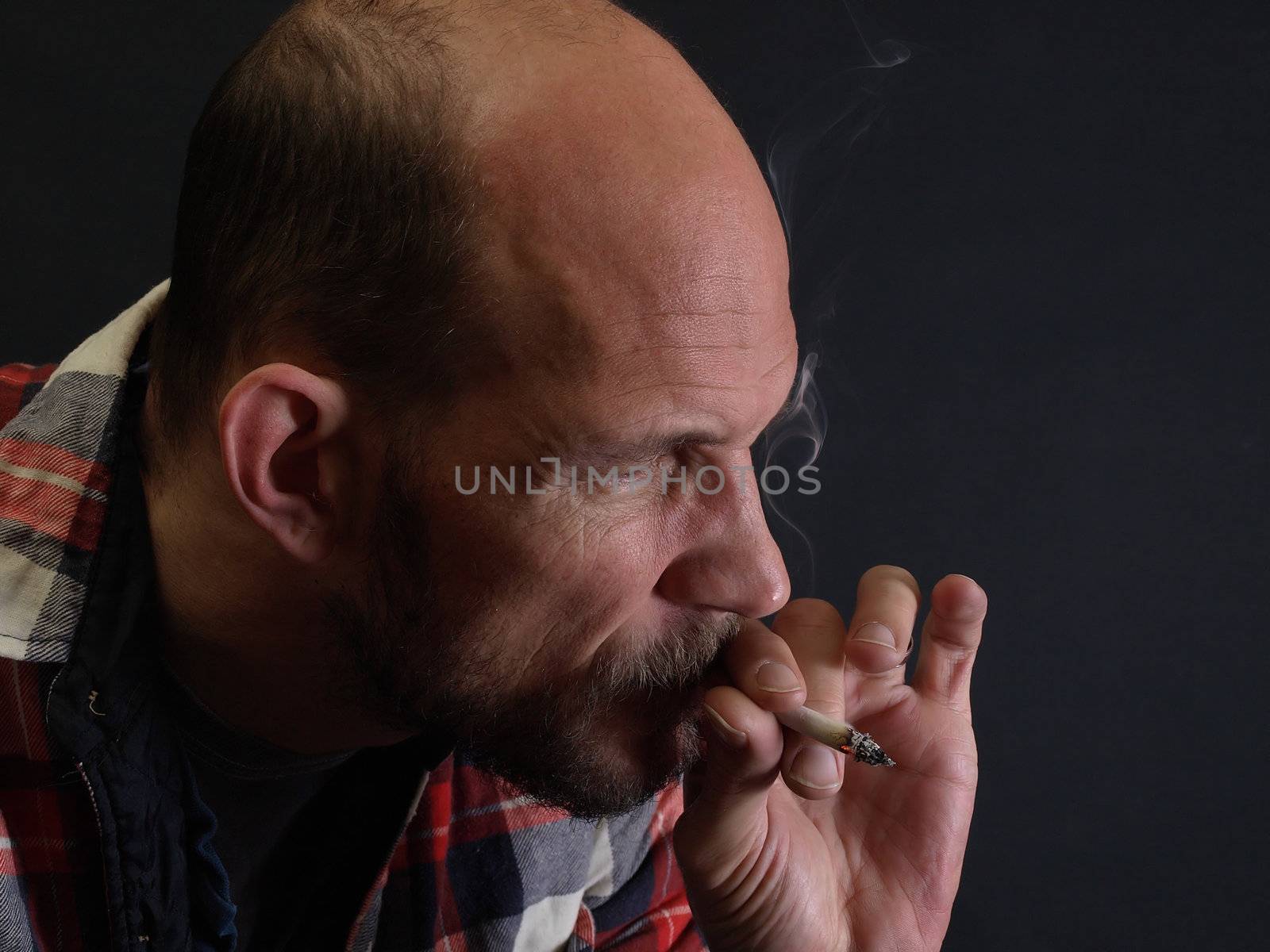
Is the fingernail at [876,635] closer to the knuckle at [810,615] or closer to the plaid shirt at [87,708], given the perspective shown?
the knuckle at [810,615]

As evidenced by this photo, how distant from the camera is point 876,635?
1479 mm

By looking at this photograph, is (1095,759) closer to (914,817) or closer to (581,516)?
(914,817)

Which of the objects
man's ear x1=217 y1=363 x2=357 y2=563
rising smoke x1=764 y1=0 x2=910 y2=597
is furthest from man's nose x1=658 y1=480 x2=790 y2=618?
rising smoke x1=764 y1=0 x2=910 y2=597

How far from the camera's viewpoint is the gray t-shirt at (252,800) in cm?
147

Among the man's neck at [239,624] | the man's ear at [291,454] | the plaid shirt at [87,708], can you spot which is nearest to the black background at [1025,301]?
the plaid shirt at [87,708]

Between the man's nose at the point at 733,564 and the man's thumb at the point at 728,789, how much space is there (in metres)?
0.14

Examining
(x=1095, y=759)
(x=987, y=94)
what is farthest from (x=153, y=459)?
(x=1095, y=759)

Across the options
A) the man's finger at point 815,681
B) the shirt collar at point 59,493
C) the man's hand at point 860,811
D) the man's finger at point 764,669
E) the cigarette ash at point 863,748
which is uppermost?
the shirt collar at point 59,493

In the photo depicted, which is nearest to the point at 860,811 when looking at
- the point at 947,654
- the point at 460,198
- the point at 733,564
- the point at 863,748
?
the point at 947,654

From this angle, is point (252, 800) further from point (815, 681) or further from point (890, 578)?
point (890, 578)

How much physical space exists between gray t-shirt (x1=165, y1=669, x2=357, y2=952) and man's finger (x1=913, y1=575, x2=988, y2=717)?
2.97ft

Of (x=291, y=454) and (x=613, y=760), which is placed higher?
(x=291, y=454)

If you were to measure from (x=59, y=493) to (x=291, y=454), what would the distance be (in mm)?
320

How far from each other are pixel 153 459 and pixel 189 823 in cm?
49
